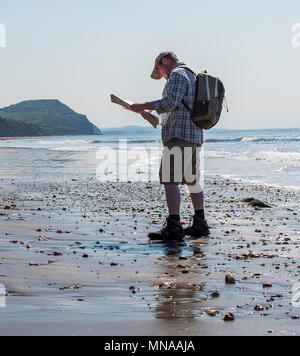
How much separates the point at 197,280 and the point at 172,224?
6.86ft

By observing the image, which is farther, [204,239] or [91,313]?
[204,239]

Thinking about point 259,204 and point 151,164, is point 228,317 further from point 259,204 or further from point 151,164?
point 151,164

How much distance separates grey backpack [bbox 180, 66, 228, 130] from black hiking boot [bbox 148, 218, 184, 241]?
1.22 m

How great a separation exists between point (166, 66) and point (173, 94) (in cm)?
52

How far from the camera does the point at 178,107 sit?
22.3 ft

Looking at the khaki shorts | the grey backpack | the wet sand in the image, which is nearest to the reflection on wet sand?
the wet sand

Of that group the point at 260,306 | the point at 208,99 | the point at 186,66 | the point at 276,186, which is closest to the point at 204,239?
the point at 208,99

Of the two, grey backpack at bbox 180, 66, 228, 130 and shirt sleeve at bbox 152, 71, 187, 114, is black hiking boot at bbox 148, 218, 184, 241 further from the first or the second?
shirt sleeve at bbox 152, 71, 187, 114

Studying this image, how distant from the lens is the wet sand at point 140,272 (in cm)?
346

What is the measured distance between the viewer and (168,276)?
4.77 metres

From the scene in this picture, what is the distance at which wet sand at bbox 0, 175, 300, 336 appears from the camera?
11.3 ft

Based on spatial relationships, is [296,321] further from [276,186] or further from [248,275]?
[276,186]

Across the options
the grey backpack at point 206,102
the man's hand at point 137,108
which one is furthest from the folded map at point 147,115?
the grey backpack at point 206,102

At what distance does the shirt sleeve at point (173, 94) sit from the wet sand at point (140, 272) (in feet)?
5.19
